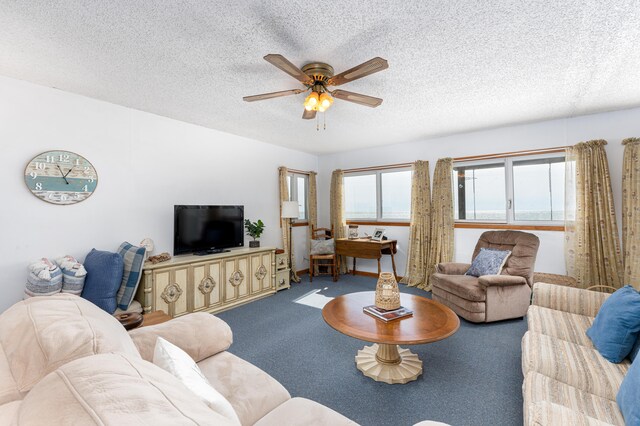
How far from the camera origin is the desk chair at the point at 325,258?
498 cm

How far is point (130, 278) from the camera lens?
2660 mm

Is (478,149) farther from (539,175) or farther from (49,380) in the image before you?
(49,380)

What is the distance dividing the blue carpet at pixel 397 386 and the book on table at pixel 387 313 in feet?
1.46

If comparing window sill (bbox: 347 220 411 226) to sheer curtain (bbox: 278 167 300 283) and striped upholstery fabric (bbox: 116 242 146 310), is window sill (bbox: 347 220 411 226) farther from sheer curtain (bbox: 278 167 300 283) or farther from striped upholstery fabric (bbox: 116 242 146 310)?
striped upholstery fabric (bbox: 116 242 146 310)

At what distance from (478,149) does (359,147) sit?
193cm

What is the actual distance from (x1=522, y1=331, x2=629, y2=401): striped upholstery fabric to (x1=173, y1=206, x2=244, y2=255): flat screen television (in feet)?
10.9

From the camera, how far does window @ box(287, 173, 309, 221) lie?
5.39m

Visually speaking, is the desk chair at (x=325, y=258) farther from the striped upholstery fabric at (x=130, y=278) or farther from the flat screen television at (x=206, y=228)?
the striped upholstery fabric at (x=130, y=278)

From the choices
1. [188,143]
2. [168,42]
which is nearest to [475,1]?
[168,42]

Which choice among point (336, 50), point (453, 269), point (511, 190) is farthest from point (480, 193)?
point (336, 50)

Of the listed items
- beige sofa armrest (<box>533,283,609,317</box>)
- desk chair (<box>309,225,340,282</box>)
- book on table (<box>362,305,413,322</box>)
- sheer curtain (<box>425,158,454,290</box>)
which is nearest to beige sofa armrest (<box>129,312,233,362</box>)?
book on table (<box>362,305,413,322</box>)

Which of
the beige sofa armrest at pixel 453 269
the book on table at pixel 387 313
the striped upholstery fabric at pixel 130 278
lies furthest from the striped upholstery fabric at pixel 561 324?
the striped upholstery fabric at pixel 130 278

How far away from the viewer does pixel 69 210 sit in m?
2.71

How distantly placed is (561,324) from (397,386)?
4.04ft
